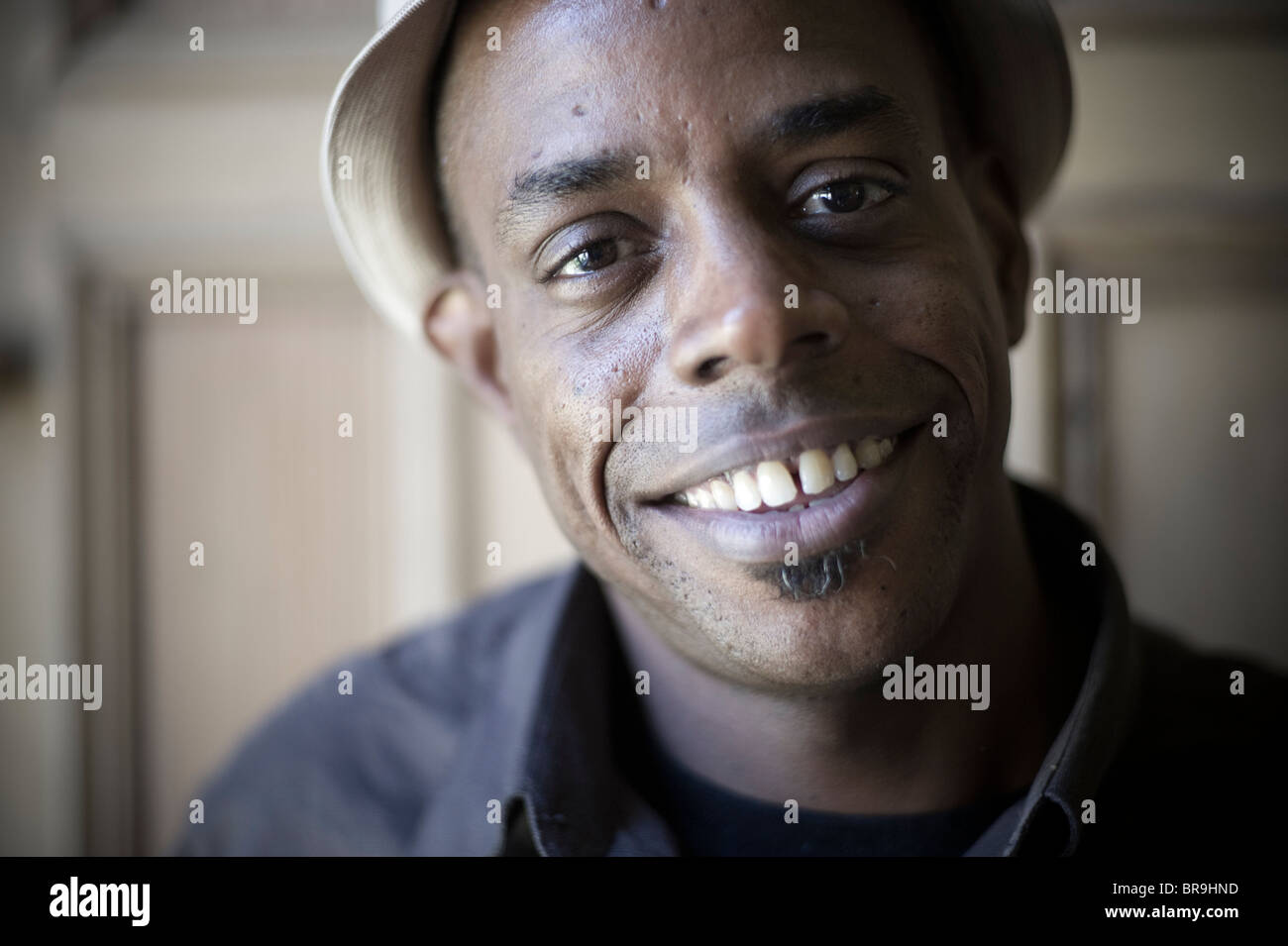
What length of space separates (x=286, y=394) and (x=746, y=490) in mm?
1154

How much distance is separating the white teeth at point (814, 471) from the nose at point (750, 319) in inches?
3.3

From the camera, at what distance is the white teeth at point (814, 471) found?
2.88 ft

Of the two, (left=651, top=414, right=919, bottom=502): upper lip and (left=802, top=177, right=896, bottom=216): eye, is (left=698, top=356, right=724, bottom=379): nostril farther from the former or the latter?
(left=802, top=177, right=896, bottom=216): eye

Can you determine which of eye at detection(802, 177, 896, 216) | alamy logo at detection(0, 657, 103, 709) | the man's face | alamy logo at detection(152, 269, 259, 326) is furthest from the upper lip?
alamy logo at detection(0, 657, 103, 709)

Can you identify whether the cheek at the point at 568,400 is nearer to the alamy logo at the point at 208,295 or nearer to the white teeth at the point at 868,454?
the white teeth at the point at 868,454

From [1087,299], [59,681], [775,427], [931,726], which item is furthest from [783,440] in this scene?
[59,681]

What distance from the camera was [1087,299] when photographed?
1679mm

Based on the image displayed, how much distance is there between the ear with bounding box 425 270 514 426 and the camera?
3.70 feet

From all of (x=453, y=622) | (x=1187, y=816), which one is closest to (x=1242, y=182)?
(x=1187, y=816)

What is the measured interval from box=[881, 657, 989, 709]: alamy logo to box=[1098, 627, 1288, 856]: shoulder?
0.15 m
